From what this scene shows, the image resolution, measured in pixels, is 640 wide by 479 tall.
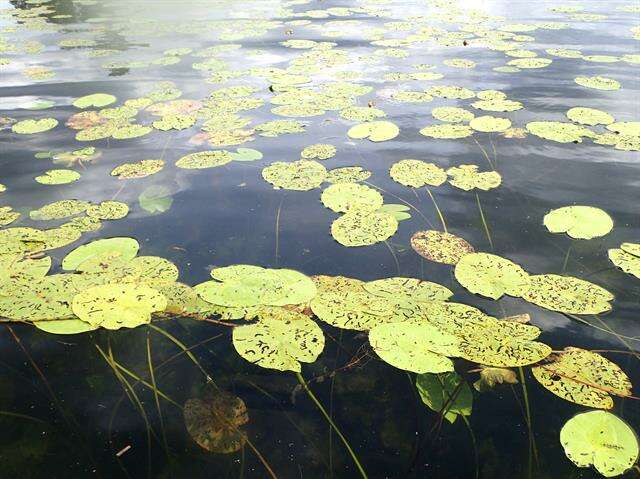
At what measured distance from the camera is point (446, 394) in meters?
1.52

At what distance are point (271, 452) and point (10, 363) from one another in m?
1.02

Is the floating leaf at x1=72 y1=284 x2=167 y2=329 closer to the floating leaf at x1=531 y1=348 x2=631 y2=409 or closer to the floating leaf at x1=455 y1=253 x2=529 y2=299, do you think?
the floating leaf at x1=455 y1=253 x2=529 y2=299

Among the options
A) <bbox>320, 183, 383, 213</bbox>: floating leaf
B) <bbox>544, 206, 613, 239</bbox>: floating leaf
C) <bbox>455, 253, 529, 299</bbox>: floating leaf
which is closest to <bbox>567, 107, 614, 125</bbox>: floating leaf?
<bbox>544, 206, 613, 239</bbox>: floating leaf

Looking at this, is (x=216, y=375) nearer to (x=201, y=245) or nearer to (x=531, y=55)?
(x=201, y=245)

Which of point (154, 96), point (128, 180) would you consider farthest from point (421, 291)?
point (154, 96)

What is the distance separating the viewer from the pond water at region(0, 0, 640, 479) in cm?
142

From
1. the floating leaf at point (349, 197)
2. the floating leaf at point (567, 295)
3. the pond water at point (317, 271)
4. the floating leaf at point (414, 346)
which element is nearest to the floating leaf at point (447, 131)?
the pond water at point (317, 271)

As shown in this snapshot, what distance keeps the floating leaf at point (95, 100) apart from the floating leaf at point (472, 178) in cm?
299

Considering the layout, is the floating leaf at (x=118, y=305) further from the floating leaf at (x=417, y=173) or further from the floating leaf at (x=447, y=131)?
the floating leaf at (x=447, y=131)

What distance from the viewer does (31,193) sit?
274 cm

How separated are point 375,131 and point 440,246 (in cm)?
142

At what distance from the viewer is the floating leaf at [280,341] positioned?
1.59 m

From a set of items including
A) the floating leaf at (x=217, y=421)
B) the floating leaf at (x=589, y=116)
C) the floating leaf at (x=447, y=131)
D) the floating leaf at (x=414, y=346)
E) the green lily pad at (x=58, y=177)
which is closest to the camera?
the floating leaf at (x=217, y=421)

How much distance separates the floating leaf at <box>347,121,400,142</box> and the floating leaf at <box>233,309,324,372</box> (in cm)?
187
